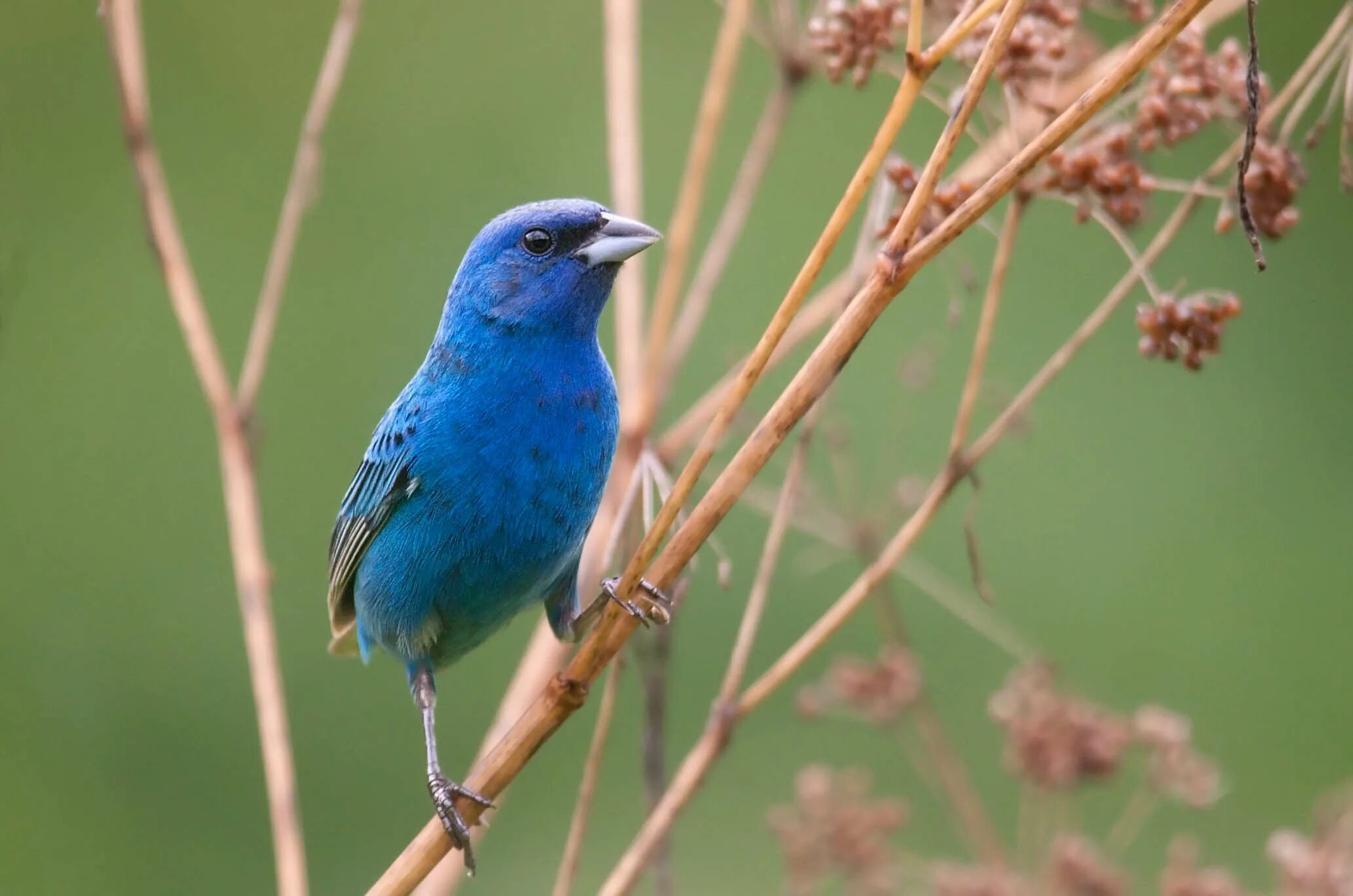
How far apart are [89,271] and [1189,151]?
4404 mm

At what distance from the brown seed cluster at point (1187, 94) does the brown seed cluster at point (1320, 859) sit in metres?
1.13

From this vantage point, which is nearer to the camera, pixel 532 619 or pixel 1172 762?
pixel 1172 762

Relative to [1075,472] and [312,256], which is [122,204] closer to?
[312,256]

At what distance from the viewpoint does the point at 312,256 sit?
6824mm

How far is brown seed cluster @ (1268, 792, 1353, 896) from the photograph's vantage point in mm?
2426

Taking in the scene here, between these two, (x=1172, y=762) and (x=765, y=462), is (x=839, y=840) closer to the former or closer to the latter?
(x=1172, y=762)

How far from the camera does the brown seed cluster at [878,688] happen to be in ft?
10.9

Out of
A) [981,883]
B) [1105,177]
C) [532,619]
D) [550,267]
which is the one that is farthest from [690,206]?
[532,619]

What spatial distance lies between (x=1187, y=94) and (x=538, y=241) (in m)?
1.45

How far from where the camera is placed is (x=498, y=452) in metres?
3.38

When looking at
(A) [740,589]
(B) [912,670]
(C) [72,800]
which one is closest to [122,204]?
(C) [72,800]

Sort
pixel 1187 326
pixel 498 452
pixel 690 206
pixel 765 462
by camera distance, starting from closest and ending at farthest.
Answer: pixel 765 462
pixel 1187 326
pixel 690 206
pixel 498 452

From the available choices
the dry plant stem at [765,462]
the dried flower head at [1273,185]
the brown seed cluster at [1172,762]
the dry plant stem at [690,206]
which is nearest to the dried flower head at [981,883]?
the brown seed cluster at [1172,762]

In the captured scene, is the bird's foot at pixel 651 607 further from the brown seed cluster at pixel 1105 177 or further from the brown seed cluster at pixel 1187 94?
the brown seed cluster at pixel 1187 94
